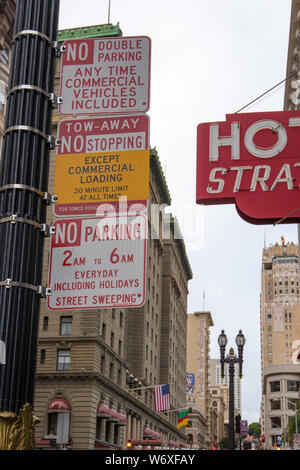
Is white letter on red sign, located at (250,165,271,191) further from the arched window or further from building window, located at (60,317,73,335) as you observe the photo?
building window, located at (60,317,73,335)

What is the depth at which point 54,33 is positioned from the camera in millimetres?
7637

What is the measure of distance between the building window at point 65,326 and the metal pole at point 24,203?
53.6 metres

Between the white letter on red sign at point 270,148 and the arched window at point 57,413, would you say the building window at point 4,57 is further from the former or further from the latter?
the white letter on red sign at point 270,148

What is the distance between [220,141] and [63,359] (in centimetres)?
4985

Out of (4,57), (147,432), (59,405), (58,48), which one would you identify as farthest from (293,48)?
(147,432)

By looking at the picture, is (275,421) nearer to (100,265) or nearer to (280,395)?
(280,395)

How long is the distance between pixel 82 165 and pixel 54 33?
5.45ft

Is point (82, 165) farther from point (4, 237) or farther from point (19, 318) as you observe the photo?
point (19, 318)

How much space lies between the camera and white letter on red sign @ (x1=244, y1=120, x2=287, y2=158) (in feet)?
35.7

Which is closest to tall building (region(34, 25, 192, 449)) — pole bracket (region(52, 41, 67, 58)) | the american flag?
the american flag

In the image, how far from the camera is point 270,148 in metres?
11.0

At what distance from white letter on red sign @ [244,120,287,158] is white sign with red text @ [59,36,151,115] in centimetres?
355

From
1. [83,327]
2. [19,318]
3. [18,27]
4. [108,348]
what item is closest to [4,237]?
[19,318]

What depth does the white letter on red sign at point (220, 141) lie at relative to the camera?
11.3 m
